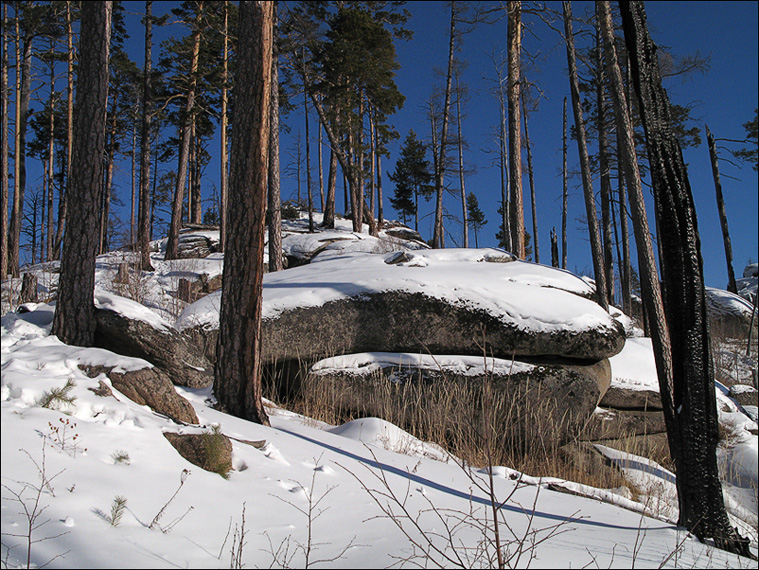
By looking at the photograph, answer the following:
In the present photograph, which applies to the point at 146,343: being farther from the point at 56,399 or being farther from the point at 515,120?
the point at 515,120

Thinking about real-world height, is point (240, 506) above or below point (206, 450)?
below

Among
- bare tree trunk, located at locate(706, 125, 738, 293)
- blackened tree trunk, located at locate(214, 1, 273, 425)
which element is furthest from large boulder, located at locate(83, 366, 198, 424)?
bare tree trunk, located at locate(706, 125, 738, 293)

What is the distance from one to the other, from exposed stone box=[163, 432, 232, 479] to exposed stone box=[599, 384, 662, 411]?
6489 millimetres

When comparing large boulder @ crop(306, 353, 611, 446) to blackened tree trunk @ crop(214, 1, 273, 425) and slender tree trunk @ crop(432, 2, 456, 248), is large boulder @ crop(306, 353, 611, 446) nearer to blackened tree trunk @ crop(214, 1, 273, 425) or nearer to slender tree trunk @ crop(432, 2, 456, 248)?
blackened tree trunk @ crop(214, 1, 273, 425)

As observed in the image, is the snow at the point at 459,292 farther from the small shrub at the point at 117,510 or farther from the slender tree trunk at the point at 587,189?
the slender tree trunk at the point at 587,189

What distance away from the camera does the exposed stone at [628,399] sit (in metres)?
7.40

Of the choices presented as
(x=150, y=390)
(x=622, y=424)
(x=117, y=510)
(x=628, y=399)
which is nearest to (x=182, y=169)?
(x=150, y=390)

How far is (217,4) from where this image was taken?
1579 cm

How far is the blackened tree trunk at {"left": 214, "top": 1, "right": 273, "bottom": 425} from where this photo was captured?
187 inches

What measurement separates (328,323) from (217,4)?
47.3 feet

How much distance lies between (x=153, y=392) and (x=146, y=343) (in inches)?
63.1

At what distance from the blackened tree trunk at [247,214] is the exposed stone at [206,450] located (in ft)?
6.43

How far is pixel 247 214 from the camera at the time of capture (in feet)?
15.6

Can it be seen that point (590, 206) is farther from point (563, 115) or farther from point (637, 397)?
point (563, 115)
